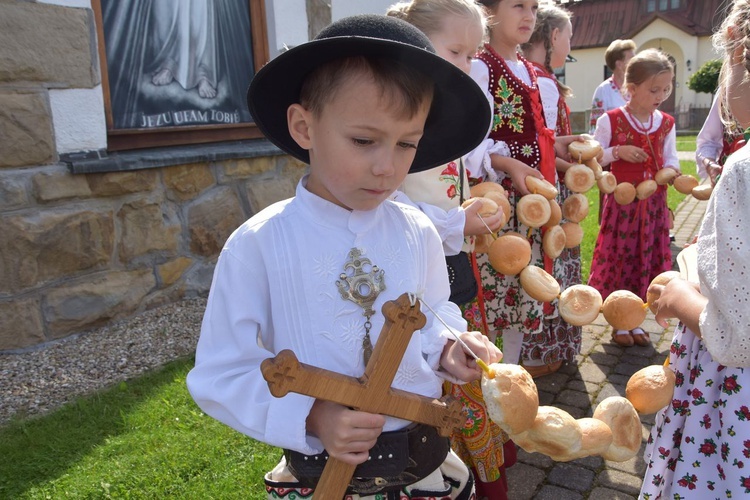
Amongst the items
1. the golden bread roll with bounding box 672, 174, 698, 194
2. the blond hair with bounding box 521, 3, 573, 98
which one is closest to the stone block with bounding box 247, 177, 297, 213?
the blond hair with bounding box 521, 3, 573, 98

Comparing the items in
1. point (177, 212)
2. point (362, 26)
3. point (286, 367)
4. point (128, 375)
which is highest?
point (362, 26)

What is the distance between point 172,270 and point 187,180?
2.27ft

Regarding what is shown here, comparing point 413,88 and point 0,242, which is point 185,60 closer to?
point 0,242

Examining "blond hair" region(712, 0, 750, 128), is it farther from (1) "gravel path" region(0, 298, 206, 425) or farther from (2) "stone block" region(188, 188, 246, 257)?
(2) "stone block" region(188, 188, 246, 257)

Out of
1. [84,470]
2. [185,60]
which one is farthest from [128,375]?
[185,60]

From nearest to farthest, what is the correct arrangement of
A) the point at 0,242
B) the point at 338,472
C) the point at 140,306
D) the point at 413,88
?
the point at 338,472, the point at 413,88, the point at 0,242, the point at 140,306

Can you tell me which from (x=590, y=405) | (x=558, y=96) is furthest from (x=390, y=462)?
(x=558, y=96)

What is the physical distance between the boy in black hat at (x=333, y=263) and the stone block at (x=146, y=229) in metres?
3.03

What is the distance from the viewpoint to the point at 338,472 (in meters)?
1.26

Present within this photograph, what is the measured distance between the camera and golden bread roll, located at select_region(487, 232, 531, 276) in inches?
92.5

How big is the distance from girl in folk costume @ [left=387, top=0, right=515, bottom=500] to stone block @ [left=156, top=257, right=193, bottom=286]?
2.80 metres

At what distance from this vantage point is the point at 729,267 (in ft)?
4.64

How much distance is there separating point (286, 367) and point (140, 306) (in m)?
3.63

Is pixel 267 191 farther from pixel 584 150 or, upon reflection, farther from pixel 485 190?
pixel 485 190
